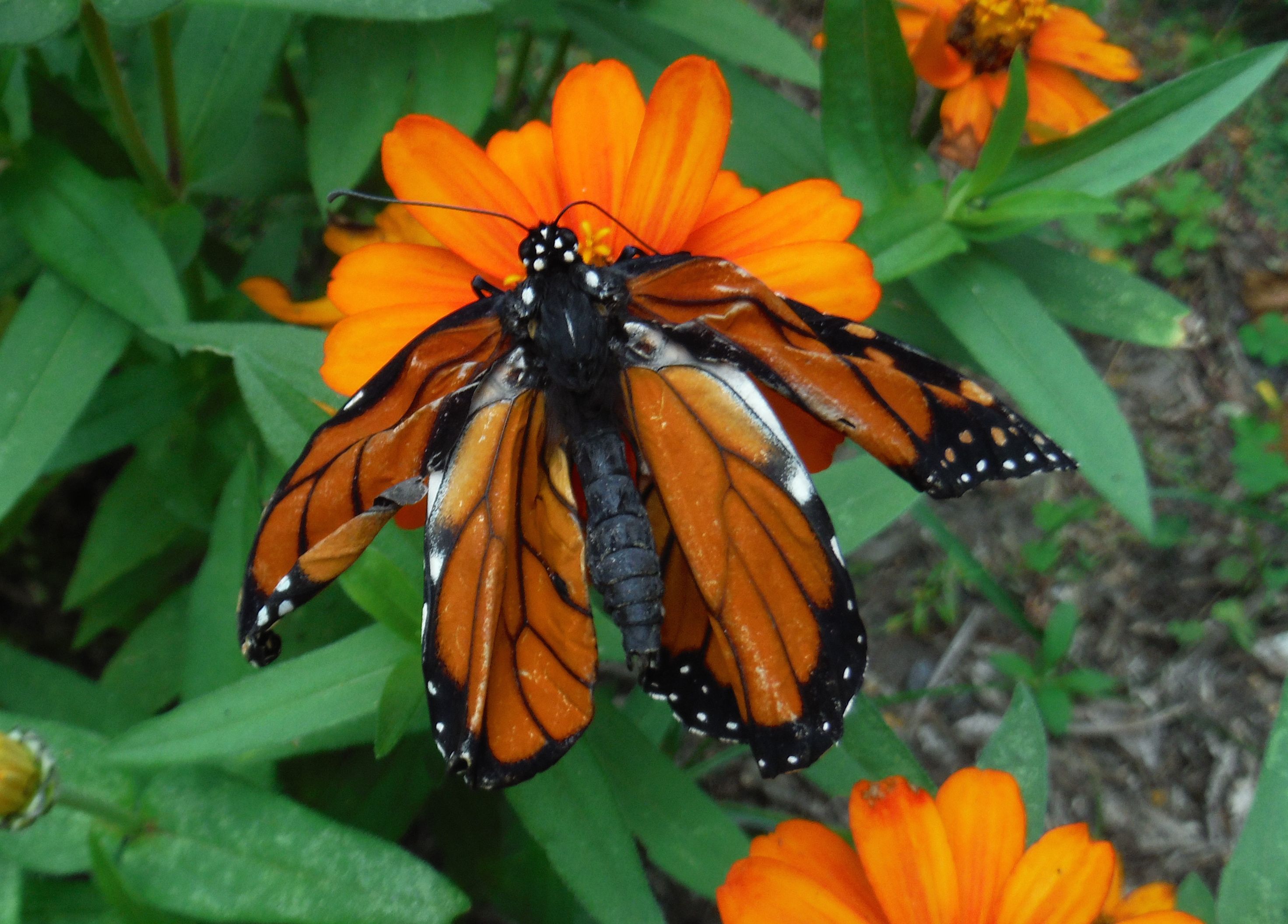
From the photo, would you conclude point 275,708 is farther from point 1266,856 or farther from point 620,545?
point 1266,856

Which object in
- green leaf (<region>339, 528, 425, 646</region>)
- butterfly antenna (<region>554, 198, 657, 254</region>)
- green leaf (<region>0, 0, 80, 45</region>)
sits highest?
butterfly antenna (<region>554, 198, 657, 254</region>)

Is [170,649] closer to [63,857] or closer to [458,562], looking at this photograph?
[63,857]

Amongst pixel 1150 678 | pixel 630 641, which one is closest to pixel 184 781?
pixel 630 641

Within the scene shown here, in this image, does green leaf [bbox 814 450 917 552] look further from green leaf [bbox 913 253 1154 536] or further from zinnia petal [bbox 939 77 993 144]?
zinnia petal [bbox 939 77 993 144]

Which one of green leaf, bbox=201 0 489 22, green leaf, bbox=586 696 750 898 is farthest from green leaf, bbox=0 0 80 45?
green leaf, bbox=586 696 750 898

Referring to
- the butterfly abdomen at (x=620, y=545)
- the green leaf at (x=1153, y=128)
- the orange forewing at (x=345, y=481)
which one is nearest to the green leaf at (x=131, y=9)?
the orange forewing at (x=345, y=481)

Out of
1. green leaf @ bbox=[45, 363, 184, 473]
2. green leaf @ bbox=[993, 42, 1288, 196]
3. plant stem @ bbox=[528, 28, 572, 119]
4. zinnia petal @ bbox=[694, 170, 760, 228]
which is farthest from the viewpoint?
plant stem @ bbox=[528, 28, 572, 119]

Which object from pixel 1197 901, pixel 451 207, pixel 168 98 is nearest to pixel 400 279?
pixel 451 207
